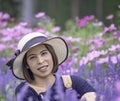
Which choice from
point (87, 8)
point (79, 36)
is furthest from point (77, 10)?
point (79, 36)

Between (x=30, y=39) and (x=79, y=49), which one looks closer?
(x=30, y=39)

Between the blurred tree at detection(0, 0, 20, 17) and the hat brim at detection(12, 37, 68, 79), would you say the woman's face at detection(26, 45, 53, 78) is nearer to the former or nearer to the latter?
the hat brim at detection(12, 37, 68, 79)

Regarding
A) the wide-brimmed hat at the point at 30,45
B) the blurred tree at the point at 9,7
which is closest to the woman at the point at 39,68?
the wide-brimmed hat at the point at 30,45

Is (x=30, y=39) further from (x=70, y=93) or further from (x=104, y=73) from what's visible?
(x=70, y=93)

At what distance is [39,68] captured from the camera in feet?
9.10

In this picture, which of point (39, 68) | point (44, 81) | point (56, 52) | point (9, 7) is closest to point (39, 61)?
point (39, 68)

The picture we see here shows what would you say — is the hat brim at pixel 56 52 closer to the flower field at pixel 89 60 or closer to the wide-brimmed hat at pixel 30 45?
the wide-brimmed hat at pixel 30 45

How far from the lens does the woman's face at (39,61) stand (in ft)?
9.07

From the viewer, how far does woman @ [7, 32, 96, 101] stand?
9.09 feet

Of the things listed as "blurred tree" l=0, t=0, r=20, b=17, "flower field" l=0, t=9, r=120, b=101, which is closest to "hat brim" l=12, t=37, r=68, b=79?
"flower field" l=0, t=9, r=120, b=101

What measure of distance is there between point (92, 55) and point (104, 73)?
1084 millimetres

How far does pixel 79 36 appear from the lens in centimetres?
679

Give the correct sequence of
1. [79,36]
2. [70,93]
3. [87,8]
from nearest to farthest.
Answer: [70,93]
[79,36]
[87,8]

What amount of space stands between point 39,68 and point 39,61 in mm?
49
